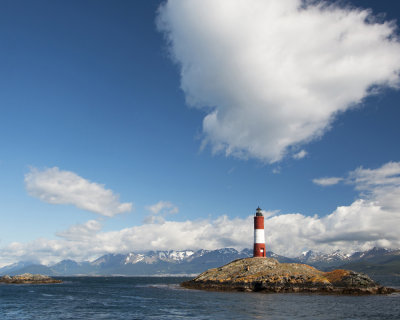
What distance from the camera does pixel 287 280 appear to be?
80.9 meters

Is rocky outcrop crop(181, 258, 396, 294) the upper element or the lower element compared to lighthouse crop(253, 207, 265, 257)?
lower

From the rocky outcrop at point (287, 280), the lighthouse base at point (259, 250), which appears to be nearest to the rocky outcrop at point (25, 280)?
the rocky outcrop at point (287, 280)

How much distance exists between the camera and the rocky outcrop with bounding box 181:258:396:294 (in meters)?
78.6

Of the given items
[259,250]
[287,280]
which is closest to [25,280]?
[259,250]

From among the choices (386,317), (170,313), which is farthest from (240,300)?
(386,317)

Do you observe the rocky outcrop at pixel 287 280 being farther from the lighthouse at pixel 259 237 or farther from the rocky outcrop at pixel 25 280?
the rocky outcrop at pixel 25 280

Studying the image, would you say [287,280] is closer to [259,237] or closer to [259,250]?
[259,250]

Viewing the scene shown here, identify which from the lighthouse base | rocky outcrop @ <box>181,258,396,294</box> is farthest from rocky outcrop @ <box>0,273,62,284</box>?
the lighthouse base

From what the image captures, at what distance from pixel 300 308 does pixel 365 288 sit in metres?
34.0

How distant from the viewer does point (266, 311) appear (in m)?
49.8

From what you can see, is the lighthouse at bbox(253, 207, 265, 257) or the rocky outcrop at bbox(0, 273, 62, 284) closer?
the lighthouse at bbox(253, 207, 265, 257)

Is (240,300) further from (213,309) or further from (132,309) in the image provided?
(132,309)

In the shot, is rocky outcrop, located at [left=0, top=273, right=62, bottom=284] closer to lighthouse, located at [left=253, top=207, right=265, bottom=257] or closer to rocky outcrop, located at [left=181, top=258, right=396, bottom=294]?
rocky outcrop, located at [left=181, top=258, right=396, bottom=294]

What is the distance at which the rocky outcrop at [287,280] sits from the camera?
78562mm
